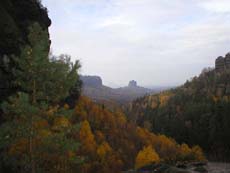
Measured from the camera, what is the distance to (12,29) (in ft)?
97.5

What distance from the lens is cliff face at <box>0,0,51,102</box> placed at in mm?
27719

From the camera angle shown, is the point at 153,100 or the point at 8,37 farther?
the point at 153,100

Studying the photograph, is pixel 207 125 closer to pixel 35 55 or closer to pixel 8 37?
pixel 8 37

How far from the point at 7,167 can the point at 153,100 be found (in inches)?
6890

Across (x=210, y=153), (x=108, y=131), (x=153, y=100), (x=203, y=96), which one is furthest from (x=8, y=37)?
(x=153, y=100)

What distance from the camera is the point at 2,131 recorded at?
18.6m

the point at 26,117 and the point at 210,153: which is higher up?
the point at 26,117

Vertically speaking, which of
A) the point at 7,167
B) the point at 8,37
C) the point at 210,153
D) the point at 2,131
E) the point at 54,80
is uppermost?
the point at 8,37

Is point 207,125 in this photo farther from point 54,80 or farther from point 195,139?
point 54,80

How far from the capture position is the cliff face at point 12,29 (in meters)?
27.7

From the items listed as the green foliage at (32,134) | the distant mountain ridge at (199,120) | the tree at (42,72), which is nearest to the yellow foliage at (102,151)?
Answer: the distant mountain ridge at (199,120)

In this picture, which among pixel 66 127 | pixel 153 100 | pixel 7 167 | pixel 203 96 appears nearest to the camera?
pixel 66 127

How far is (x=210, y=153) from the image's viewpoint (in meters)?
99.2

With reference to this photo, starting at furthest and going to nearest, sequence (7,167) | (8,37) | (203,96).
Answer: (203,96) < (8,37) < (7,167)
